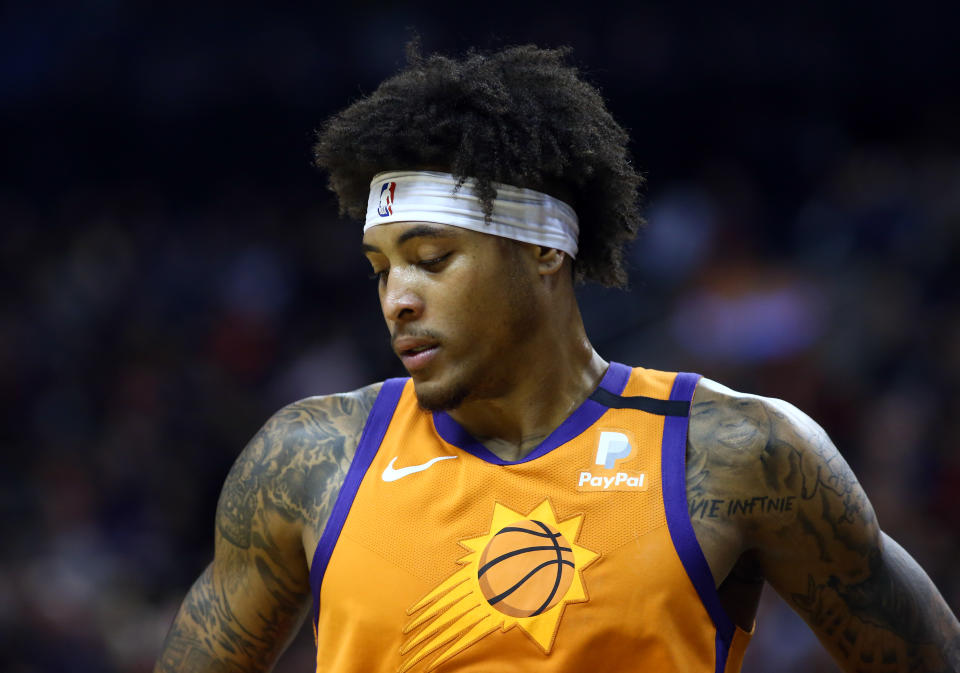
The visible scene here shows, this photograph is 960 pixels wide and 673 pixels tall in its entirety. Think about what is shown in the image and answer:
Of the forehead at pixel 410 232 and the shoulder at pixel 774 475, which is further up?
the forehead at pixel 410 232

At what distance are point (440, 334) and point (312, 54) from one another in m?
6.20

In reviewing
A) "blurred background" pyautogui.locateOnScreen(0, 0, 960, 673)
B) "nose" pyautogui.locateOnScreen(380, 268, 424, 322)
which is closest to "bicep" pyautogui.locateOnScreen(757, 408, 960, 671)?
"nose" pyautogui.locateOnScreen(380, 268, 424, 322)

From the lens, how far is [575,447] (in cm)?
264

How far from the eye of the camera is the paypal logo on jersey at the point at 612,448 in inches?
102

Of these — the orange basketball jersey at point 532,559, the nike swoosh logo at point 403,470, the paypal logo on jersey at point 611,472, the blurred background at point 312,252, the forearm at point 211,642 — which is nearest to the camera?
the orange basketball jersey at point 532,559

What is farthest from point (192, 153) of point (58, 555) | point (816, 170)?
point (816, 170)

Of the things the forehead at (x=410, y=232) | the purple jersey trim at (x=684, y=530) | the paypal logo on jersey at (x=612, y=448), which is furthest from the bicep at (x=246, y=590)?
the purple jersey trim at (x=684, y=530)

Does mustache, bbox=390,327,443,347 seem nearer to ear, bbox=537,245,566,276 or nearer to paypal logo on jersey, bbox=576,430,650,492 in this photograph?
ear, bbox=537,245,566,276

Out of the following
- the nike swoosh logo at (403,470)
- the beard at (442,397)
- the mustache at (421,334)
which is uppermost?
the mustache at (421,334)

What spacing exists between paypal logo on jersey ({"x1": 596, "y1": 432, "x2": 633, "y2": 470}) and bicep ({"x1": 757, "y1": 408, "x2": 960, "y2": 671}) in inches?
12.4

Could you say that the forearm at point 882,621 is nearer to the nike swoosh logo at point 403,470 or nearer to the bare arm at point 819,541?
the bare arm at point 819,541

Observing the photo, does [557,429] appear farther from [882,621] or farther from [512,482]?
[882,621]

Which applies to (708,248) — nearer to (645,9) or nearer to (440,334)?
(645,9)

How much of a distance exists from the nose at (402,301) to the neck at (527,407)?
27 cm
